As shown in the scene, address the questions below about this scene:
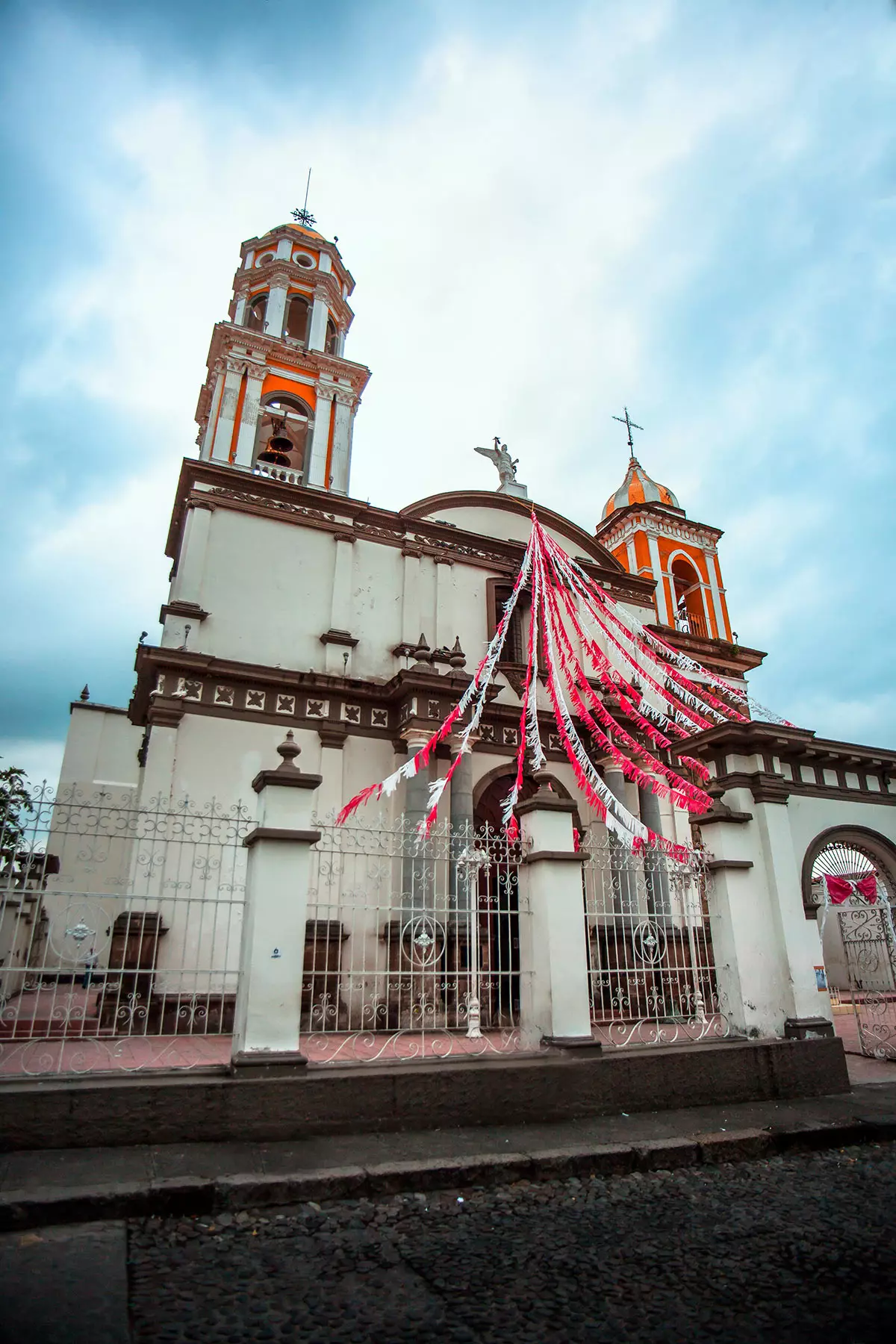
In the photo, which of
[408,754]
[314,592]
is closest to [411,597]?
[314,592]

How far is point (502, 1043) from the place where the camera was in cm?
694

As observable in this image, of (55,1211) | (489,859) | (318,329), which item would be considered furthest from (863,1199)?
(318,329)

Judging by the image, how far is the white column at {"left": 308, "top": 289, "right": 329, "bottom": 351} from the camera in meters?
15.4

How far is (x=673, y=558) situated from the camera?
744 inches

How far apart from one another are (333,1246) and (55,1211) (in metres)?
1.27

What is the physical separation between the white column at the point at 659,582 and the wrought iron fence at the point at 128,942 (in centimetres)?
1125

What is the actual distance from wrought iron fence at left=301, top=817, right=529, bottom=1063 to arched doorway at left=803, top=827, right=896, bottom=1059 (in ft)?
11.7

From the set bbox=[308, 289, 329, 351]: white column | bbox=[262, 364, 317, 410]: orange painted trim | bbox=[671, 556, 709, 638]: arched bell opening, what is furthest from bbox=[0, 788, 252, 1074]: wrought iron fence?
bbox=[671, 556, 709, 638]: arched bell opening

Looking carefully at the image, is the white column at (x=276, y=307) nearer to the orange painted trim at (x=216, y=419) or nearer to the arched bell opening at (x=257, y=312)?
the arched bell opening at (x=257, y=312)

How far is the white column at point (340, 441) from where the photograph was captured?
13930 mm

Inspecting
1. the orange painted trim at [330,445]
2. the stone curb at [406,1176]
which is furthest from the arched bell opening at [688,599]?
the stone curb at [406,1176]

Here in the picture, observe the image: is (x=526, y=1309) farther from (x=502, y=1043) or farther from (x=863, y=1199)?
(x=502, y=1043)

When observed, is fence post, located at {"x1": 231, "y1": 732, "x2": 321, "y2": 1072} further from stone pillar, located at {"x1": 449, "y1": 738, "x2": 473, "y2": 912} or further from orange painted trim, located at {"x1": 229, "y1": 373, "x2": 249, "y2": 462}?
orange painted trim, located at {"x1": 229, "y1": 373, "x2": 249, "y2": 462}

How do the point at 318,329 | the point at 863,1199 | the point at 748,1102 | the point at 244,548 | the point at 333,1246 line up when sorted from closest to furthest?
1. the point at 333,1246
2. the point at 863,1199
3. the point at 748,1102
4. the point at 244,548
5. the point at 318,329
